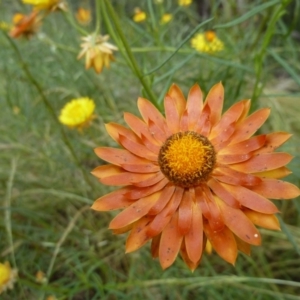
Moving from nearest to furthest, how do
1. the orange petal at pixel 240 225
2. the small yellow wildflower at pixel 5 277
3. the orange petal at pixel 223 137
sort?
the orange petal at pixel 240 225, the orange petal at pixel 223 137, the small yellow wildflower at pixel 5 277

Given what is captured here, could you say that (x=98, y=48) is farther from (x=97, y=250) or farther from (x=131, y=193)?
(x=97, y=250)

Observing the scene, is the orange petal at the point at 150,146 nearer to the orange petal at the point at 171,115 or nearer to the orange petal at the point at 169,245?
the orange petal at the point at 171,115

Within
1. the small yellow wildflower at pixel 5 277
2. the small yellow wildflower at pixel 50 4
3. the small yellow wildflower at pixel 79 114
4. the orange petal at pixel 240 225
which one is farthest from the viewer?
the small yellow wildflower at pixel 79 114

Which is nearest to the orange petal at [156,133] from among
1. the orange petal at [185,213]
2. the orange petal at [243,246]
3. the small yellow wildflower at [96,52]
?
the orange petal at [185,213]

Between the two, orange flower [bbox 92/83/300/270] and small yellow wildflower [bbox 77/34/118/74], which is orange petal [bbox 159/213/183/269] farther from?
small yellow wildflower [bbox 77/34/118/74]

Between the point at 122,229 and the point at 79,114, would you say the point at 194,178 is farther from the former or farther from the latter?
→ the point at 79,114

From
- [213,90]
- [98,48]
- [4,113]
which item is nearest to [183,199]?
[213,90]
